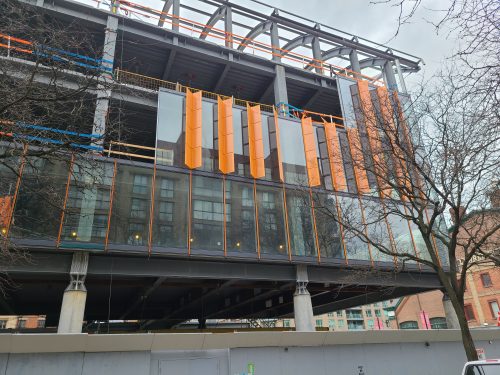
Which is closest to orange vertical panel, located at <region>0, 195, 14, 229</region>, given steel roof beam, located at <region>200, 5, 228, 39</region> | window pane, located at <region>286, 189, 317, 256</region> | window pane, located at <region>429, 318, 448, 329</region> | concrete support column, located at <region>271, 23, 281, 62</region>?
window pane, located at <region>286, 189, 317, 256</region>

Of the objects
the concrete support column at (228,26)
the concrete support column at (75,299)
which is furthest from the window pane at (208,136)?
the concrete support column at (75,299)

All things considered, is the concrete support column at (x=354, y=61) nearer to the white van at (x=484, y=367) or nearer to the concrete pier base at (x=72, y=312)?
the concrete pier base at (x=72, y=312)

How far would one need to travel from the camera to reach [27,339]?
369 inches

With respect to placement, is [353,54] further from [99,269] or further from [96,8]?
[99,269]

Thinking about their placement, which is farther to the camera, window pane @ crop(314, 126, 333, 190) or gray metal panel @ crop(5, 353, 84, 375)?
window pane @ crop(314, 126, 333, 190)

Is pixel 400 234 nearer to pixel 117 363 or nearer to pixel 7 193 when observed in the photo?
pixel 117 363

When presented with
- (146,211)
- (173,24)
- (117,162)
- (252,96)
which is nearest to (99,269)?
(146,211)

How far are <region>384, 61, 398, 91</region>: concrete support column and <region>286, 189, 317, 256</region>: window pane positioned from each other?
16746 millimetres

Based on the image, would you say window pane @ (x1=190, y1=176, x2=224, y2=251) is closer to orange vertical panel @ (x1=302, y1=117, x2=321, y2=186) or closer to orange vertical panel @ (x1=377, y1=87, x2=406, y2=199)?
orange vertical panel @ (x1=302, y1=117, x2=321, y2=186)

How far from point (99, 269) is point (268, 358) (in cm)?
904

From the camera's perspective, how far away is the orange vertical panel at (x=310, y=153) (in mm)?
22572

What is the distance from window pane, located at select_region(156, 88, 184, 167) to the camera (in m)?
19.7

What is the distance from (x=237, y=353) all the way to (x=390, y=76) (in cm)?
2945

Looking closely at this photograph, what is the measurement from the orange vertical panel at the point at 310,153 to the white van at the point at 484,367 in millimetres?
14452
